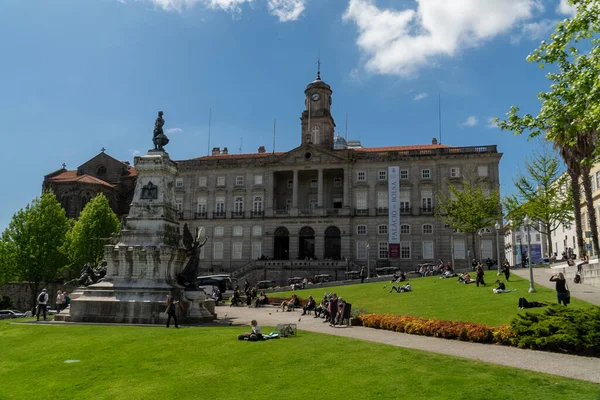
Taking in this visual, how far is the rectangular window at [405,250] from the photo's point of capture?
200ft

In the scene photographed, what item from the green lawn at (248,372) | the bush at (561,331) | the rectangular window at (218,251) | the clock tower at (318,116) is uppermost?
the clock tower at (318,116)

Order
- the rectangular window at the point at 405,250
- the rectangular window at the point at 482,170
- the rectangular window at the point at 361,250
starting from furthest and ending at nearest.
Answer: the rectangular window at the point at 361,250 < the rectangular window at the point at 405,250 < the rectangular window at the point at 482,170

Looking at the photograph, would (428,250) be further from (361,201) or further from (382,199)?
(361,201)

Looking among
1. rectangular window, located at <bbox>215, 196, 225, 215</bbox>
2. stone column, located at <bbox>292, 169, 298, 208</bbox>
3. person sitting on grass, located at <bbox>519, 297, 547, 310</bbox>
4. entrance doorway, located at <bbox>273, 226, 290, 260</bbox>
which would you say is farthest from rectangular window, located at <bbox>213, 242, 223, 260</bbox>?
person sitting on grass, located at <bbox>519, 297, 547, 310</bbox>

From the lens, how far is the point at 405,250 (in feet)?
201

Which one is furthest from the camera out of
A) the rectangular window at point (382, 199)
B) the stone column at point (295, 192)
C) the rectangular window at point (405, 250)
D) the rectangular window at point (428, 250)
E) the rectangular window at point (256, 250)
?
the rectangular window at point (256, 250)

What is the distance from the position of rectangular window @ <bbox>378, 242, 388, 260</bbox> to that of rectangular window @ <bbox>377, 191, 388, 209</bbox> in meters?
4.77

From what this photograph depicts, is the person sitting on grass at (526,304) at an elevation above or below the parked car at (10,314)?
above

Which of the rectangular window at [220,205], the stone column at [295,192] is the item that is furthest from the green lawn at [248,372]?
the rectangular window at [220,205]

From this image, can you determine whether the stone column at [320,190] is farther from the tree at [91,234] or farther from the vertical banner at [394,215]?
the tree at [91,234]

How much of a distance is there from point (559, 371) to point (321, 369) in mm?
5545

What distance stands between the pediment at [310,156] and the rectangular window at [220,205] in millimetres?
10226

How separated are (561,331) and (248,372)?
8.80m

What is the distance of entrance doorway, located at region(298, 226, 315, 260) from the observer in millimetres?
64731
